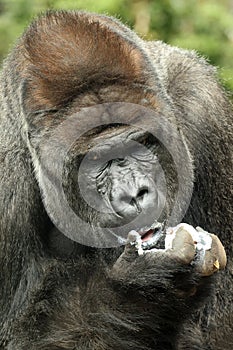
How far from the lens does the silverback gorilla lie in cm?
486

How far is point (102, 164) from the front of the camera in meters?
5.12

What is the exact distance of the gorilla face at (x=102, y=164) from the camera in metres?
5.05

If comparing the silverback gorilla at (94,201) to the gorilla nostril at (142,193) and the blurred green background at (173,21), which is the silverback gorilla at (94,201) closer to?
the gorilla nostril at (142,193)

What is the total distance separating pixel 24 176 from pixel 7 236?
0.39 m

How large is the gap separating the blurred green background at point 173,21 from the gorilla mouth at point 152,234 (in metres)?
3.82

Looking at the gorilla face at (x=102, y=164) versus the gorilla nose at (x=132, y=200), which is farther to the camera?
the gorilla face at (x=102, y=164)

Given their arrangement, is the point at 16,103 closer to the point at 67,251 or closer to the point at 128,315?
the point at 67,251

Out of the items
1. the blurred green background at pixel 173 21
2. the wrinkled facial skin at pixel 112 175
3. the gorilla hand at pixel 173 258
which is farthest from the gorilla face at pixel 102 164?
the blurred green background at pixel 173 21

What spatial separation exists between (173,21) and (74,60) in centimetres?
410

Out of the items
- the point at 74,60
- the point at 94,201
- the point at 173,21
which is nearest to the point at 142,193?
the point at 94,201

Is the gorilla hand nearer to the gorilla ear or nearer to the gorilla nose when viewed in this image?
the gorilla nose

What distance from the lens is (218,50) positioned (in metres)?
8.73

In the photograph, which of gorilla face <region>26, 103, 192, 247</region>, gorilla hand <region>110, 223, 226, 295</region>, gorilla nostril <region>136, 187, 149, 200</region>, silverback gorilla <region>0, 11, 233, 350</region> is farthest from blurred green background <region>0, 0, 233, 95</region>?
gorilla hand <region>110, 223, 226, 295</region>

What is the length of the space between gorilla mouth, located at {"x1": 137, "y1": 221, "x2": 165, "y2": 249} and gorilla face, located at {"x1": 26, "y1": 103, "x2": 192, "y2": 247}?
2.0 inches
